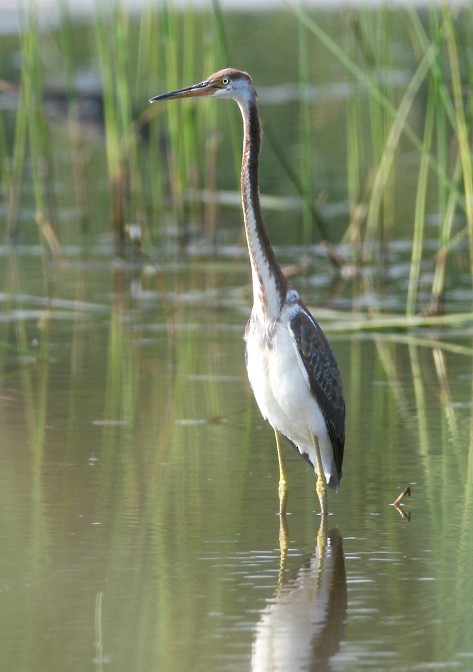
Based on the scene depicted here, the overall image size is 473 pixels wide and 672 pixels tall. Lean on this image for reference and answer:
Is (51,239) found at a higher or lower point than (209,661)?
higher

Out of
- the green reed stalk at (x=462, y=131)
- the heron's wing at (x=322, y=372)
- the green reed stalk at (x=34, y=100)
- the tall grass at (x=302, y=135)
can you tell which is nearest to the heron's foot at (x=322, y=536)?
the heron's wing at (x=322, y=372)

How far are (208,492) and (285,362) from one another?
0.64 metres

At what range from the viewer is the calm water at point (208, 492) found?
167 inches

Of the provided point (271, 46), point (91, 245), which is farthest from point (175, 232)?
point (271, 46)

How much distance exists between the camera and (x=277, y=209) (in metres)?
13.4

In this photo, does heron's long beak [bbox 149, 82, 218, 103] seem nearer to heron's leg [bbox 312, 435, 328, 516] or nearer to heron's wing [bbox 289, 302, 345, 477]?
heron's wing [bbox 289, 302, 345, 477]

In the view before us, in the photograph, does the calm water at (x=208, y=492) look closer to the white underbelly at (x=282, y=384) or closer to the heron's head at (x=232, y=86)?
the white underbelly at (x=282, y=384)

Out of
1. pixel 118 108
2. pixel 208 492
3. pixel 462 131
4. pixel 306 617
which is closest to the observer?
pixel 306 617

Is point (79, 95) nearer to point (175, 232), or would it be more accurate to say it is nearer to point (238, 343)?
point (175, 232)

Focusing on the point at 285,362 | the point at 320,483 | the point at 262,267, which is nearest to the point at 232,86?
the point at 262,267

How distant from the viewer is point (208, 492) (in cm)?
575

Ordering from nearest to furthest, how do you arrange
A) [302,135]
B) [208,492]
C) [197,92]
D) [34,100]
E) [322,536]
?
[322,536] → [208,492] → [197,92] → [302,135] → [34,100]

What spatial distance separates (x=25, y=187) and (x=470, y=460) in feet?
32.0

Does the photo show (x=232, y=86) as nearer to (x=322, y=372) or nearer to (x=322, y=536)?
(x=322, y=372)
